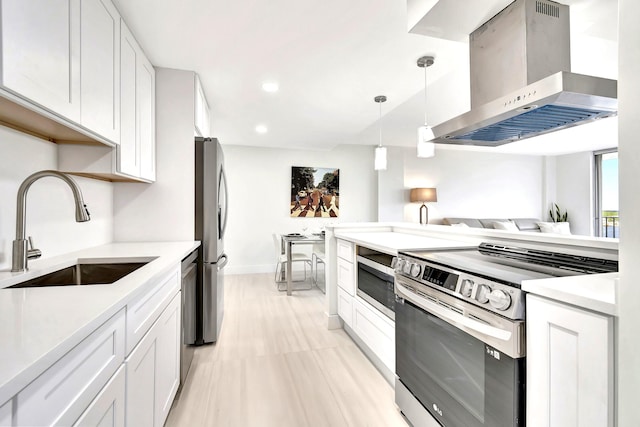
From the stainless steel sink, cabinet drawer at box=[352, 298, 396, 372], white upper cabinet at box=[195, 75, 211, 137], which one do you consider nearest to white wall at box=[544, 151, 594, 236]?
cabinet drawer at box=[352, 298, 396, 372]

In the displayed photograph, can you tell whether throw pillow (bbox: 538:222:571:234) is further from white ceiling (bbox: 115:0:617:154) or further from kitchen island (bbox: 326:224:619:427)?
kitchen island (bbox: 326:224:619:427)

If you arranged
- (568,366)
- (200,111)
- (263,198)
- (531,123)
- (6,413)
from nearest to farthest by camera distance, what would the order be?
(6,413)
(568,366)
(531,123)
(200,111)
(263,198)

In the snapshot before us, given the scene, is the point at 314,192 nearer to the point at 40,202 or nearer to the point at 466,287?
the point at 40,202

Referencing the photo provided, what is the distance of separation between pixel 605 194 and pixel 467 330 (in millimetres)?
7269

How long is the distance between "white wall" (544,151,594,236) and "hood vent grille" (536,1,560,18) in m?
6.49

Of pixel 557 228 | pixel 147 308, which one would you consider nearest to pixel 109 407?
pixel 147 308

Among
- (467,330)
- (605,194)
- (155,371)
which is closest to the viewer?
(467,330)

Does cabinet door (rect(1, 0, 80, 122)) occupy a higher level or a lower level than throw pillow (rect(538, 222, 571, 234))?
higher

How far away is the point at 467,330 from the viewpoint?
3.77 feet

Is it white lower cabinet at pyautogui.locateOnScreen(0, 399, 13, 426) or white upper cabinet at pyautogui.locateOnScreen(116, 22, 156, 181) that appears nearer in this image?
white lower cabinet at pyautogui.locateOnScreen(0, 399, 13, 426)

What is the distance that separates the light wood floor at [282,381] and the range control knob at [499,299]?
39.5 inches

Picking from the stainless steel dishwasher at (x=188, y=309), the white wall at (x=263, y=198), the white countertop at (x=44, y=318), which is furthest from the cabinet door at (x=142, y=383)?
the white wall at (x=263, y=198)

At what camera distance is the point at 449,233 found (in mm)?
2174

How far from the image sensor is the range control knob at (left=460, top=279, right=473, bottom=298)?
44.9 inches
